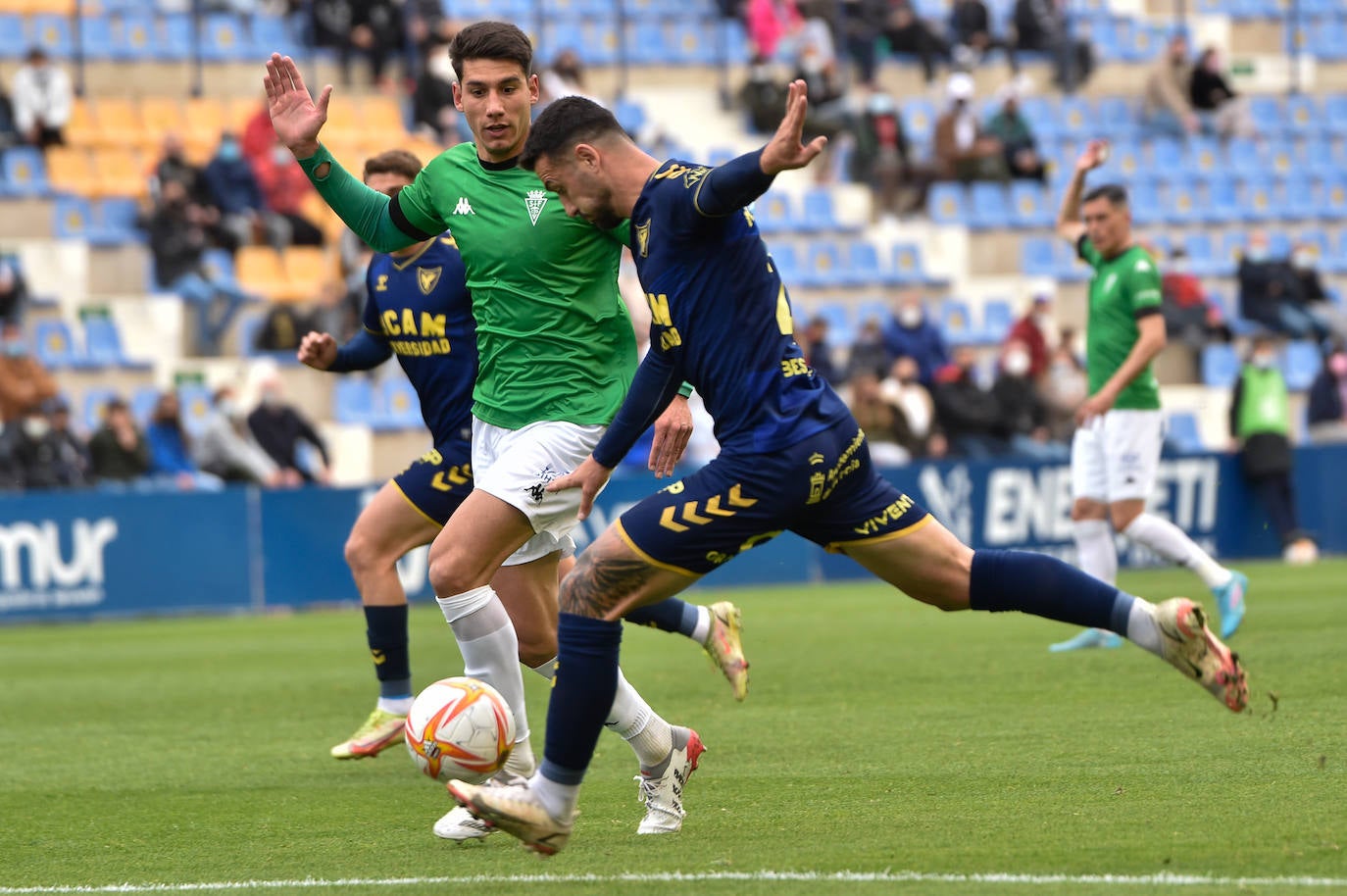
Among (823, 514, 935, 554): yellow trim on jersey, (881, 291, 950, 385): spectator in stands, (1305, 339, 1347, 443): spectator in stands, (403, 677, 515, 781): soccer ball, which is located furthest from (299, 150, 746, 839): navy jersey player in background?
(1305, 339, 1347, 443): spectator in stands

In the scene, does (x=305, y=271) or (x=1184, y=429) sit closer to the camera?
(x=305, y=271)

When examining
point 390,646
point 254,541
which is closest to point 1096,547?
point 390,646

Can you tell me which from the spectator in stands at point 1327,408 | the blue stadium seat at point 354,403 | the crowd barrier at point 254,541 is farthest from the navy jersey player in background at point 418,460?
the spectator in stands at point 1327,408

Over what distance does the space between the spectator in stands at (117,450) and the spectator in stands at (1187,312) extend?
12629mm

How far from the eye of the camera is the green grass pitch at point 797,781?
556cm

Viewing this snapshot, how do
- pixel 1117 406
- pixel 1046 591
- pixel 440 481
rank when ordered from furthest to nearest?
pixel 1117 406 < pixel 440 481 < pixel 1046 591

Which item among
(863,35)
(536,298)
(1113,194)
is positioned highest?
(863,35)

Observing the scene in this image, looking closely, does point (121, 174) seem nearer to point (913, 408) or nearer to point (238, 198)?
point (238, 198)

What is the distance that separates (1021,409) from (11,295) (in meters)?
10.6

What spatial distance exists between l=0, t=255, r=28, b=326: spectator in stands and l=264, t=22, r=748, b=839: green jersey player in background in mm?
13736

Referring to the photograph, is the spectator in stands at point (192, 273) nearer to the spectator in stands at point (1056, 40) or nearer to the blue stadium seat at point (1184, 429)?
the blue stadium seat at point (1184, 429)

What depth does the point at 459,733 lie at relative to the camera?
6262mm

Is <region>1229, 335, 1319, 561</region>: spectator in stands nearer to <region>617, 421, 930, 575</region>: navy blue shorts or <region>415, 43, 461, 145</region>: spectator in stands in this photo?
<region>415, 43, 461, 145</region>: spectator in stands

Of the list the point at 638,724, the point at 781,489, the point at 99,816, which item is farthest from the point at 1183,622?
the point at 99,816
